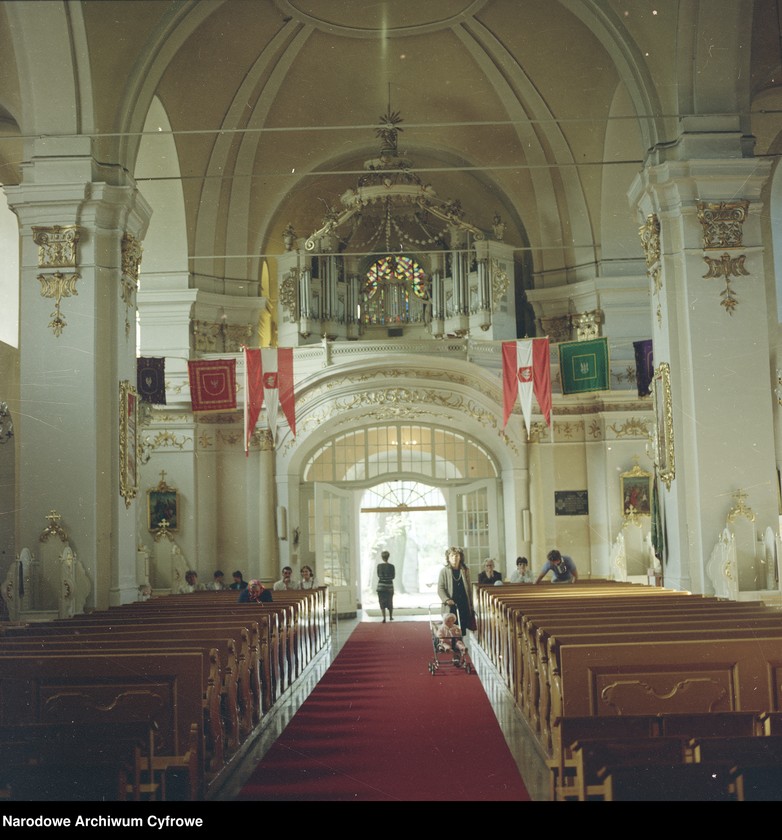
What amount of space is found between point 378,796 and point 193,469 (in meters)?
12.5

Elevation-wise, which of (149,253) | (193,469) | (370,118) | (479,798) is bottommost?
(479,798)

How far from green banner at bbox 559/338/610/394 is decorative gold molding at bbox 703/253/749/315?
556 centimetres

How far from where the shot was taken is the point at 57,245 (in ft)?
34.9

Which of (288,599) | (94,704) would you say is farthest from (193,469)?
(94,704)

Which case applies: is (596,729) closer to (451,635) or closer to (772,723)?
(772,723)

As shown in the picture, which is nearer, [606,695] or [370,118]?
[606,695]

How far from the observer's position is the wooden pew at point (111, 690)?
6.08 metres

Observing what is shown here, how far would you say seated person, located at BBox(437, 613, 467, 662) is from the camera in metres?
11.5

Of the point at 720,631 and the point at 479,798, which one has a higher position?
the point at 720,631

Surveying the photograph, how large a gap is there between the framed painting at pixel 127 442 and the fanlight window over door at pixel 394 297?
862cm

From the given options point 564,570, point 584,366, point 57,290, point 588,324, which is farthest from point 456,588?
point 588,324

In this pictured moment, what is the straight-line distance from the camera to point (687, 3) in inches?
415

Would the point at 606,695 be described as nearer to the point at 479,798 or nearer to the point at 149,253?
the point at 479,798

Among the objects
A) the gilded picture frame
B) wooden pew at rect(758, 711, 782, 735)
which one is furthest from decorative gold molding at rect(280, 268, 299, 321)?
wooden pew at rect(758, 711, 782, 735)
